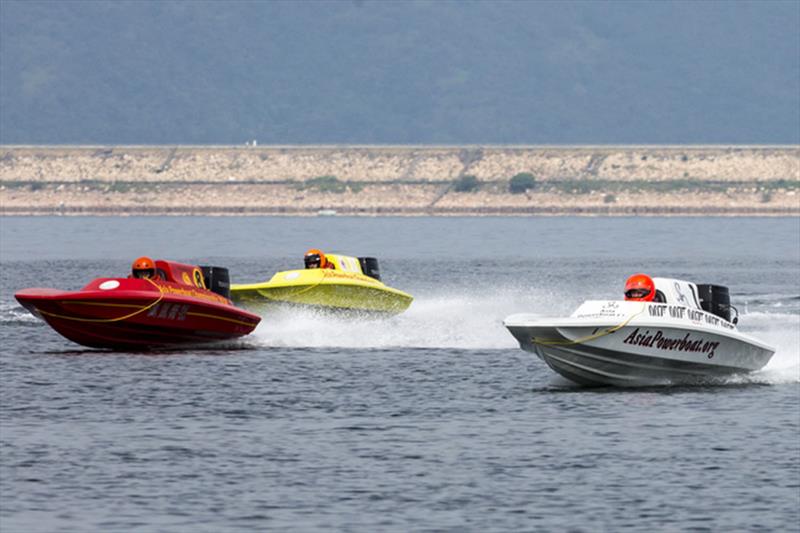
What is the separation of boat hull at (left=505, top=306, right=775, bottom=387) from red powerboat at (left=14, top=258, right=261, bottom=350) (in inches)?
349

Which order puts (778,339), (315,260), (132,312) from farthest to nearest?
(315,260)
(778,339)
(132,312)

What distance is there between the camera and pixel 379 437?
27625mm

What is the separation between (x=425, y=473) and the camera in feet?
81.4

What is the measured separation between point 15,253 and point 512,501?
75.7 m

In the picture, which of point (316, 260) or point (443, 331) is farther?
point (443, 331)

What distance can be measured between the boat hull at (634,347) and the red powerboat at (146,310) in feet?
29.1

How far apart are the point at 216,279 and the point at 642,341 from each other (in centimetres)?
1163

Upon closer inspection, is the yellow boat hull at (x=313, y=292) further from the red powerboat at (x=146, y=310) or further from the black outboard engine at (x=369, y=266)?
the red powerboat at (x=146, y=310)

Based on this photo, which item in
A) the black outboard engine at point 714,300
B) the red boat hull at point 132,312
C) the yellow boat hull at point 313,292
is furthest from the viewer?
the yellow boat hull at point 313,292

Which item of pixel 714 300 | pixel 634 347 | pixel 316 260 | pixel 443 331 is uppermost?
pixel 316 260

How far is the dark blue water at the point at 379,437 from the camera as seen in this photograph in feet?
74.0

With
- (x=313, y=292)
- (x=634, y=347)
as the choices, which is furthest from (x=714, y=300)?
(x=313, y=292)

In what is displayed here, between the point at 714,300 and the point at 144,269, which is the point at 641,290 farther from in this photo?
the point at 144,269

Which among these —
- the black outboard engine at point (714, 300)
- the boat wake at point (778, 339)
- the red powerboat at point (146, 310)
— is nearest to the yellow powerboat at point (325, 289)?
the red powerboat at point (146, 310)
